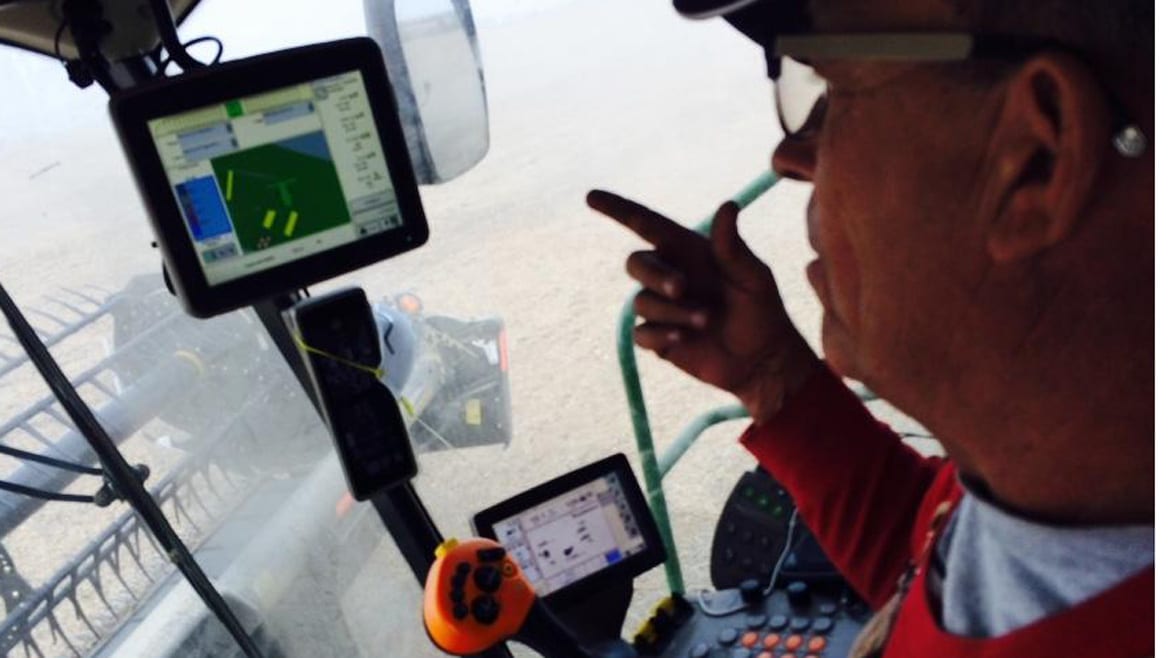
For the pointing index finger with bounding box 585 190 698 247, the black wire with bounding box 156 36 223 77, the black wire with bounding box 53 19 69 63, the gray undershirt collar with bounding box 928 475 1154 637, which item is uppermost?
the black wire with bounding box 53 19 69 63

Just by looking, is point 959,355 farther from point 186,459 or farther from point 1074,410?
point 186,459

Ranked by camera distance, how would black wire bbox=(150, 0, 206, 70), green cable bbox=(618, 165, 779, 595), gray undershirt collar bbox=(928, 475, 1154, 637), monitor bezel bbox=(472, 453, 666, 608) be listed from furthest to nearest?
green cable bbox=(618, 165, 779, 595) → monitor bezel bbox=(472, 453, 666, 608) → black wire bbox=(150, 0, 206, 70) → gray undershirt collar bbox=(928, 475, 1154, 637)

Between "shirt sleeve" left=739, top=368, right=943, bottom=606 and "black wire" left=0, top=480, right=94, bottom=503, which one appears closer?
"shirt sleeve" left=739, top=368, right=943, bottom=606

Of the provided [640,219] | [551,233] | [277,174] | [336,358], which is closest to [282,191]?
[277,174]

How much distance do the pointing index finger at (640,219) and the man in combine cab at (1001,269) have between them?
20cm

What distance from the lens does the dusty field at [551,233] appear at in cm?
168

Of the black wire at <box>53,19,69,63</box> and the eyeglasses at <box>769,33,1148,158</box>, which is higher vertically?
the black wire at <box>53,19,69,63</box>

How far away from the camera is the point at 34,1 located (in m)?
0.95

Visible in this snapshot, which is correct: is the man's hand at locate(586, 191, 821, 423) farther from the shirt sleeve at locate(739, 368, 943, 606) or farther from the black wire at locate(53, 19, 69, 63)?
the black wire at locate(53, 19, 69, 63)

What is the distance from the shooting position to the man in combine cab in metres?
0.59

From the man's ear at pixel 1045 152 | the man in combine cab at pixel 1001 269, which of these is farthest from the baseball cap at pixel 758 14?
the man's ear at pixel 1045 152

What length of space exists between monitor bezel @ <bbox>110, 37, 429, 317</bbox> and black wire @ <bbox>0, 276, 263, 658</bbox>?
555 mm

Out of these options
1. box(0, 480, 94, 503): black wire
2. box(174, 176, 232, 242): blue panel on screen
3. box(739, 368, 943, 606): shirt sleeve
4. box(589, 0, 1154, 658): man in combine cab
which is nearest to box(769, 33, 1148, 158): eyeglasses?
box(589, 0, 1154, 658): man in combine cab

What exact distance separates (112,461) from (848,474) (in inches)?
40.1
